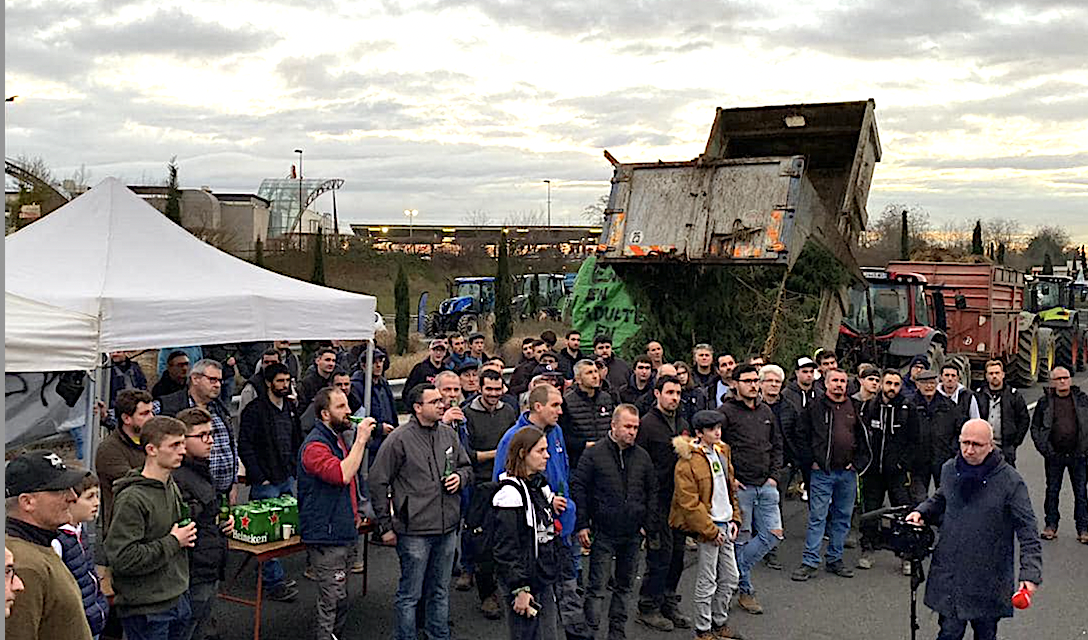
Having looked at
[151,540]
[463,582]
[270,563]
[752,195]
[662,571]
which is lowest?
[463,582]

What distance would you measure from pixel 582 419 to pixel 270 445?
2.46 meters

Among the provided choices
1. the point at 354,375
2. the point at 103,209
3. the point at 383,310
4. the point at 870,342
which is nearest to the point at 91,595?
the point at 103,209

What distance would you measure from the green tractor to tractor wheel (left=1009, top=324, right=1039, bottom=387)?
1746mm

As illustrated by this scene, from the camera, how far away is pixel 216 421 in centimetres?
681

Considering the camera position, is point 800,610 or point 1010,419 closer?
point 800,610

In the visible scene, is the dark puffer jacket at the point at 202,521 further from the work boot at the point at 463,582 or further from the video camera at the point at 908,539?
the video camera at the point at 908,539

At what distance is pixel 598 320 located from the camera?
1248 centimetres

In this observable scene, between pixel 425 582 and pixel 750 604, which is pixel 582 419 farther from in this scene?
pixel 425 582

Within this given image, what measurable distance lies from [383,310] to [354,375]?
3173 cm

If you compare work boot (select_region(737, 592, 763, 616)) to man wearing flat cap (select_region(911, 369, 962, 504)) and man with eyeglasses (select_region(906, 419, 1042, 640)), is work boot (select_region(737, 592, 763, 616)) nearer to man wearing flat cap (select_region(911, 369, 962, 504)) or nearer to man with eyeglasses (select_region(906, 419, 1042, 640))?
man with eyeglasses (select_region(906, 419, 1042, 640))

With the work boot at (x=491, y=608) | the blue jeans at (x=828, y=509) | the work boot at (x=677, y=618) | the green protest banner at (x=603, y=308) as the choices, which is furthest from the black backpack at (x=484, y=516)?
the green protest banner at (x=603, y=308)

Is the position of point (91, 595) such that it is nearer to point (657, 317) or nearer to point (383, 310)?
point (657, 317)

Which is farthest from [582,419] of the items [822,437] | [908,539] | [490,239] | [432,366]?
[490,239]

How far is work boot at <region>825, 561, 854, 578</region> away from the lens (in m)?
8.50
